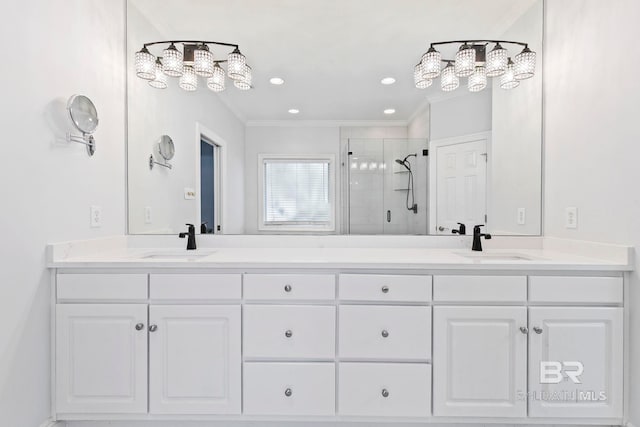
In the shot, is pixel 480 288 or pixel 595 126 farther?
pixel 595 126

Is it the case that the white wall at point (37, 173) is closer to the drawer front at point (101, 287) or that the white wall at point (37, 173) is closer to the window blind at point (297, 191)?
the drawer front at point (101, 287)

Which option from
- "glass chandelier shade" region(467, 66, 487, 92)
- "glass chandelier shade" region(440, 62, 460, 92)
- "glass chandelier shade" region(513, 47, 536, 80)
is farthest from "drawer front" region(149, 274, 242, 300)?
"glass chandelier shade" region(513, 47, 536, 80)

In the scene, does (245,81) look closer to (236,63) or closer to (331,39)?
(236,63)

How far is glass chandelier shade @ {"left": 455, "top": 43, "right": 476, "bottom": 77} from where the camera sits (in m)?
1.84

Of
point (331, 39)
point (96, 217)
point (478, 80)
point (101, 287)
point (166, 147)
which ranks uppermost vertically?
point (331, 39)

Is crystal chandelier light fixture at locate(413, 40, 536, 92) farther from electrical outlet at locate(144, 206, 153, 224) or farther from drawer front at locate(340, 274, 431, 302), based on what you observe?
electrical outlet at locate(144, 206, 153, 224)

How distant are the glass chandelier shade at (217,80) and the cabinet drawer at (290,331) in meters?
1.38

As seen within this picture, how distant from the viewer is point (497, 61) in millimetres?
1844

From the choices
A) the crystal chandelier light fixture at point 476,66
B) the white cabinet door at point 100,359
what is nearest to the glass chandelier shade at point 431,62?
the crystal chandelier light fixture at point 476,66

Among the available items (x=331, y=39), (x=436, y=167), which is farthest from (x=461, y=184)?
(x=331, y=39)

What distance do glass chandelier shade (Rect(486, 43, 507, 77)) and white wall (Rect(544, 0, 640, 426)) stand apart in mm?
266

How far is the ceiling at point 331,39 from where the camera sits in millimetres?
1827

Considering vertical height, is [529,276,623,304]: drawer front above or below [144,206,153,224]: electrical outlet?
below

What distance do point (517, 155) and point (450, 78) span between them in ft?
2.09
